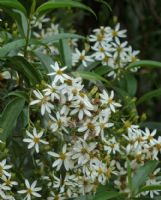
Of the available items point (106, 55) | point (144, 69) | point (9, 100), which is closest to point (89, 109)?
point (9, 100)

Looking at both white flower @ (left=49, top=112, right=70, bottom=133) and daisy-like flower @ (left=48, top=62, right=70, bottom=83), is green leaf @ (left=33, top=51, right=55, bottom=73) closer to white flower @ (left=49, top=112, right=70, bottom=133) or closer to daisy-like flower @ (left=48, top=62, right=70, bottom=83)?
daisy-like flower @ (left=48, top=62, right=70, bottom=83)

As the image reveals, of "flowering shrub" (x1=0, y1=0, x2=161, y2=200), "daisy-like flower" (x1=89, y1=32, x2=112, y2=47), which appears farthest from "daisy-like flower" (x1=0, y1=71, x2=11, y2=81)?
"daisy-like flower" (x1=89, y1=32, x2=112, y2=47)

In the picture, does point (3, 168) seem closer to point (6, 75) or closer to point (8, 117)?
point (8, 117)

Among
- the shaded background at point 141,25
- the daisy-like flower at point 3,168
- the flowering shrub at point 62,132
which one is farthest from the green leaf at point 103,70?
the shaded background at point 141,25

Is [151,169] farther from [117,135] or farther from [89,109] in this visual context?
[89,109]

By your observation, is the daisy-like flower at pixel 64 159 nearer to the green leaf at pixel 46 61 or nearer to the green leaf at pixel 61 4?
the green leaf at pixel 46 61

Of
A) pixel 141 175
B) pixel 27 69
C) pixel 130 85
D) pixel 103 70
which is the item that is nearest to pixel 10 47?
pixel 27 69
